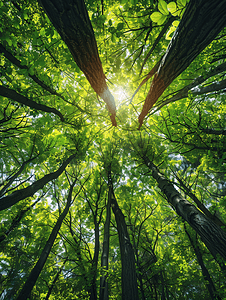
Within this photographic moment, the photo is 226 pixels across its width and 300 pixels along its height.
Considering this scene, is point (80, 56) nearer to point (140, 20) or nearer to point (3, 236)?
point (140, 20)

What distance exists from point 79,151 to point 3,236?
12.2ft

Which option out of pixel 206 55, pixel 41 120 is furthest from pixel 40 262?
pixel 206 55

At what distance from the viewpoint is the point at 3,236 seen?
13.8ft

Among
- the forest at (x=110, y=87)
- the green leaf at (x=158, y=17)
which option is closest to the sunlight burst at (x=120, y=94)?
the forest at (x=110, y=87)

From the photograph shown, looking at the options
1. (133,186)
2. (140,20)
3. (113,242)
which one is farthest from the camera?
(113,242)

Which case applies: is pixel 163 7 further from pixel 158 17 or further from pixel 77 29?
pixel 77 29

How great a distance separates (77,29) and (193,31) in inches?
42.0

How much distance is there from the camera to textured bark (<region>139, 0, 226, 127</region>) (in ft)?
3.20

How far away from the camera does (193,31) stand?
44.6 inches

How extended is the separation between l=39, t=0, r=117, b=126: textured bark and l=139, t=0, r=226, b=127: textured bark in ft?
2.82

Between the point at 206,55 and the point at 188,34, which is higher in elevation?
the point at 206,55

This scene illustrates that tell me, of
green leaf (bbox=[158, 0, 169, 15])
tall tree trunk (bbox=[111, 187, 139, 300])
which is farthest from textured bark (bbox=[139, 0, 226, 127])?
tall tree trunk (bbox=[111, 187, 139, 300])

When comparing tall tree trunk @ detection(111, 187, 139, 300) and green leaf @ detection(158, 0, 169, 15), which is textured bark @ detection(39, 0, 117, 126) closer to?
green leaf @ detection(158, 0, 169, 15)

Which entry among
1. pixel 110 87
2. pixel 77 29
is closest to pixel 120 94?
pixel 110 87
